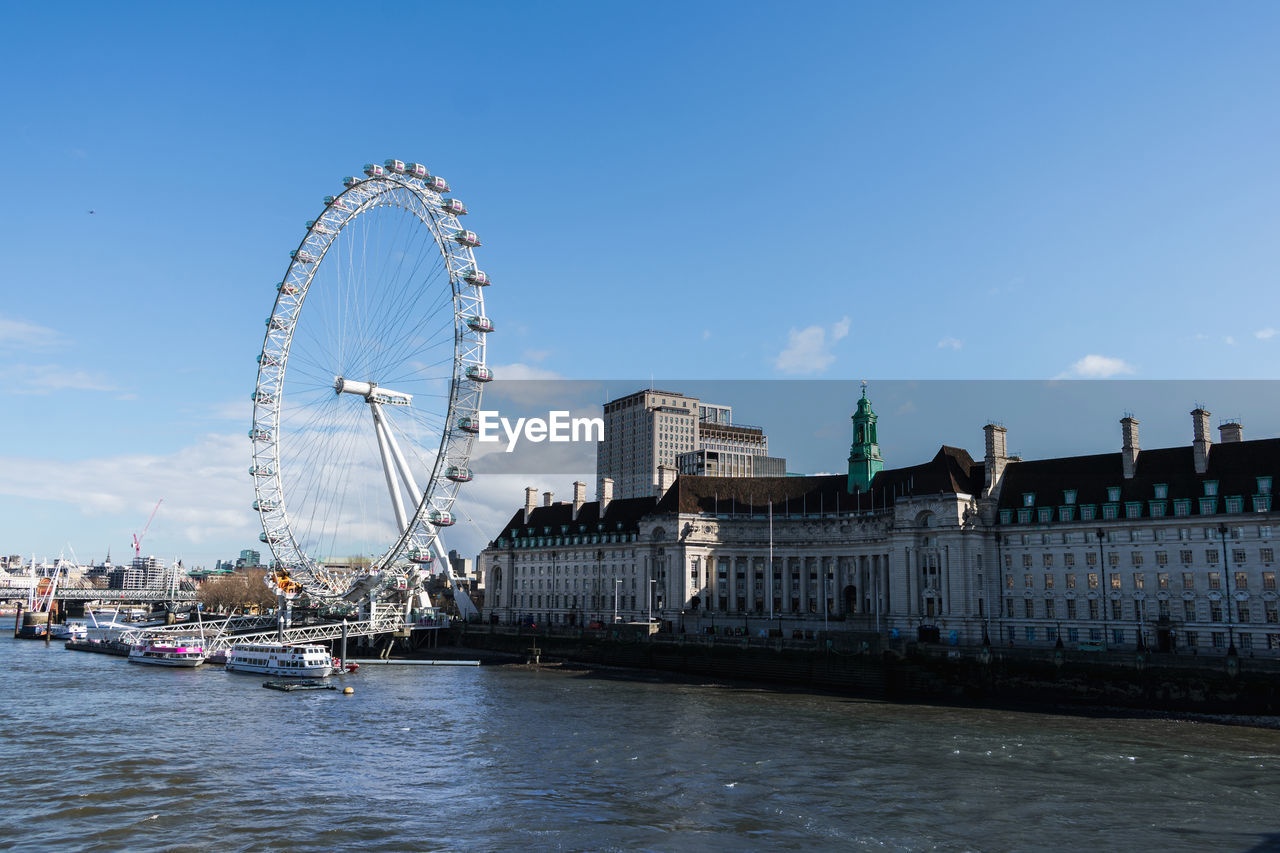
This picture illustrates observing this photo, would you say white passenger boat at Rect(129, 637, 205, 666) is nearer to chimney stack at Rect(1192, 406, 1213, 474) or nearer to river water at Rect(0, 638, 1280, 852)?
river water at Rect(0, 638, 1280, 852)

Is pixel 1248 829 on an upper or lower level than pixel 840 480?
lower

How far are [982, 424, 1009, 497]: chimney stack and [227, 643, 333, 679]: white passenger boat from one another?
6824cm

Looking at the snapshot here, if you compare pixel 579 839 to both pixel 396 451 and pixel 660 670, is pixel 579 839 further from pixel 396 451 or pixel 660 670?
pixel 396 451

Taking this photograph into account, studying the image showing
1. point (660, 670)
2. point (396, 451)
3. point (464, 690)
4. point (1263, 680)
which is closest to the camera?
point (1263, 680)

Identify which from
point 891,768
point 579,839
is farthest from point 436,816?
point 891,768

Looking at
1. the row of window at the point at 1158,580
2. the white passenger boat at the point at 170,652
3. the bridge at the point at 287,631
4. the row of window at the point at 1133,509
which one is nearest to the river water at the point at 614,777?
the row of window at the point at 1158,580

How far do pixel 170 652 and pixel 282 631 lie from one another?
11811 millimetres

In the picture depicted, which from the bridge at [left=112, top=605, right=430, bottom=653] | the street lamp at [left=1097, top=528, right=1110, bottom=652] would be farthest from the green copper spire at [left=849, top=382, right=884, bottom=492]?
the bridge at [left=112, top=605, right=430, bottom=653]

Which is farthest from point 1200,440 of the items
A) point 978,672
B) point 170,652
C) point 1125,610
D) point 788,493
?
point 170,652

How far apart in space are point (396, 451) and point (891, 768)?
3247 inches

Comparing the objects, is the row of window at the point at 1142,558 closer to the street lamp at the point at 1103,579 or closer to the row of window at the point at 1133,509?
the street lamp at the point at 1103,579

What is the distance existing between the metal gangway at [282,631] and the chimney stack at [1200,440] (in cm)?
8395

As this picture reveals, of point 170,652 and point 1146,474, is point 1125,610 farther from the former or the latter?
point 170,652

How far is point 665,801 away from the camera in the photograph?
130ft
